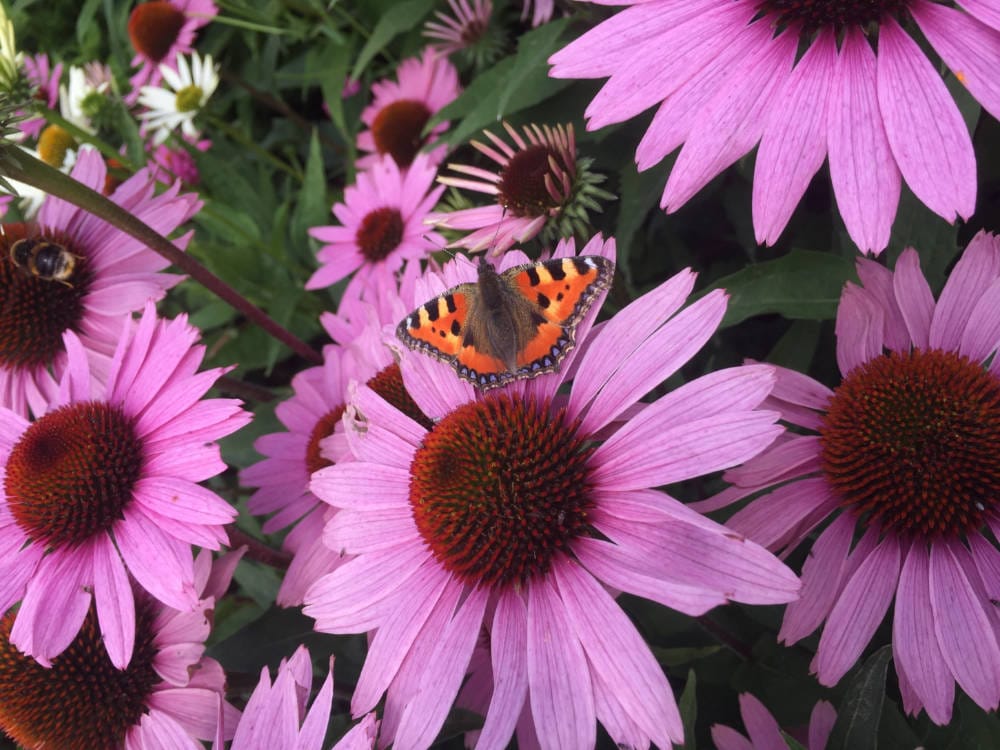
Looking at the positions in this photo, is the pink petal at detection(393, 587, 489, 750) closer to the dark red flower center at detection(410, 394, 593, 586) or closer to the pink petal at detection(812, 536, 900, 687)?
the dark red flower center at detection(410, 394, 593, 586)

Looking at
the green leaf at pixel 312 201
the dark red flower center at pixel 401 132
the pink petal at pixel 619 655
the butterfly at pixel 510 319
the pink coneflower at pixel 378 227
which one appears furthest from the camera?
the dark red flower center at pixel 401 132

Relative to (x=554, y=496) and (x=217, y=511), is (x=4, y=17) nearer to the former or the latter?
(x=217, y=511)

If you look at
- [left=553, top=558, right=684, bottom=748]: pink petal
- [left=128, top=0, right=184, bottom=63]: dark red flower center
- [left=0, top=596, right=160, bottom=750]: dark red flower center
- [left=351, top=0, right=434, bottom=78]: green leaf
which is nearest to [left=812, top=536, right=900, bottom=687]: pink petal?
[left=553, top=558, right=684, bottom=748]: pink petal

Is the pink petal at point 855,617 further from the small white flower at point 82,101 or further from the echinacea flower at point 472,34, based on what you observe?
the small white flower at point 82,101

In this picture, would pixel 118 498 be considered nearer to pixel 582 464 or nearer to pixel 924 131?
pixel 582 464

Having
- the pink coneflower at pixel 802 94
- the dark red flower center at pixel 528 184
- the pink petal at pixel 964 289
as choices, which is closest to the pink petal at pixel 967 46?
the pink coneflower at pixel 802 94

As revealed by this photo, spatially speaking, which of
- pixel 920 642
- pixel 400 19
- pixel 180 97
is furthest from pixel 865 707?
pixel 180 97
